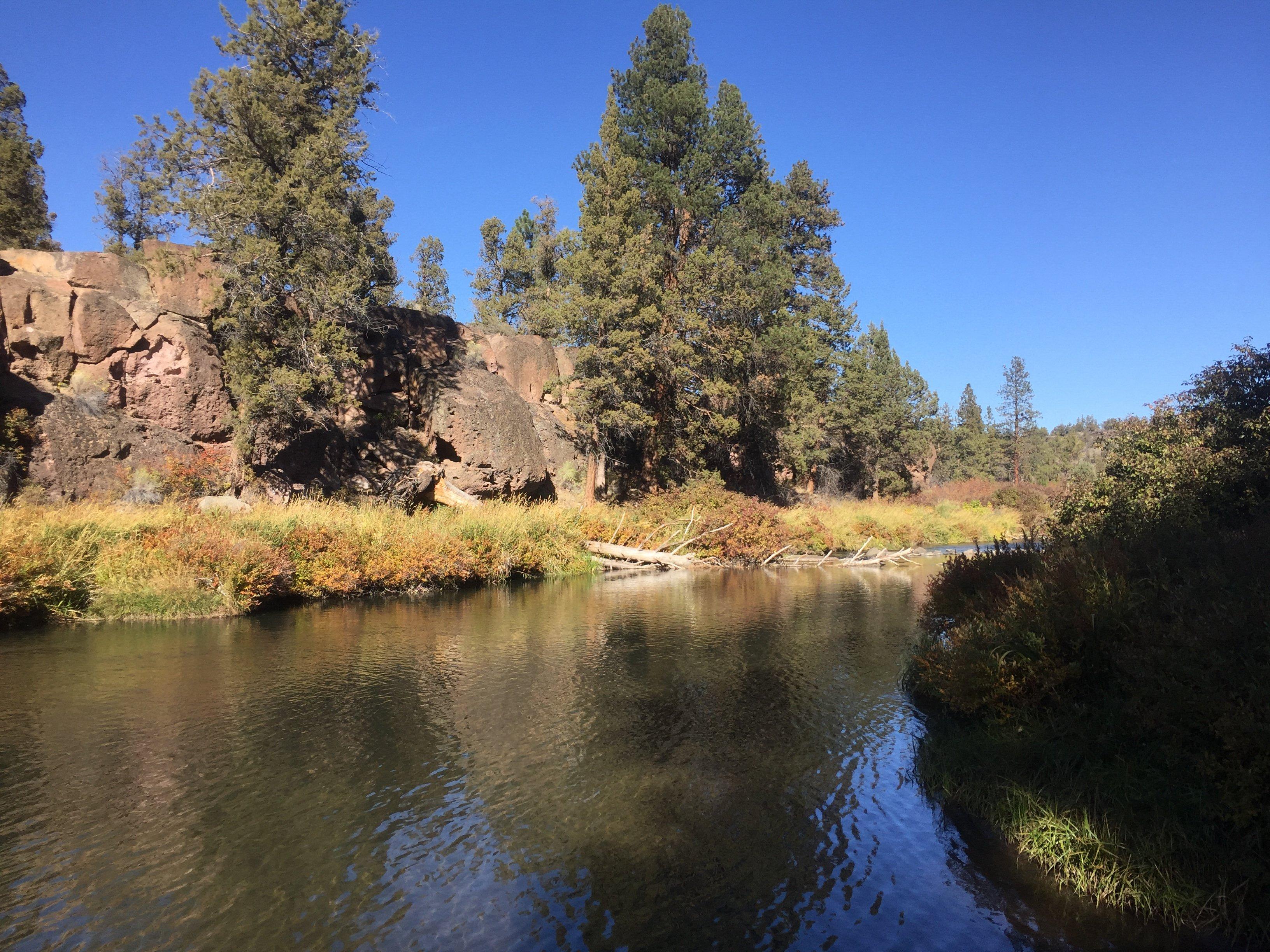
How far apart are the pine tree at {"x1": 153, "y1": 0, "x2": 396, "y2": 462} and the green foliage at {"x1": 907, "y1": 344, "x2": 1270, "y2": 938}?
2150 cm

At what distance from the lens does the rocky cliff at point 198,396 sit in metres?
21.0

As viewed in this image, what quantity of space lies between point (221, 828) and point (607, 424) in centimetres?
2618

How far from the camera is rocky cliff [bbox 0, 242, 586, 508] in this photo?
2102cm

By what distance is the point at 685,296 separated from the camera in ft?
111

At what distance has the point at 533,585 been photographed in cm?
2223

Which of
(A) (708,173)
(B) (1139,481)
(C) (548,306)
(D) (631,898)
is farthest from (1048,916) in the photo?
(A) (708,173)

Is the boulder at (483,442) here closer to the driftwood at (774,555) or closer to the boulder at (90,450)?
the boulder at (90,450)

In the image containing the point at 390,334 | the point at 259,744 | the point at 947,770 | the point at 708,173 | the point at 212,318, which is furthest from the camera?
the point at 708,173

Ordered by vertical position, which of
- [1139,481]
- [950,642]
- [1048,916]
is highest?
[1139,481]

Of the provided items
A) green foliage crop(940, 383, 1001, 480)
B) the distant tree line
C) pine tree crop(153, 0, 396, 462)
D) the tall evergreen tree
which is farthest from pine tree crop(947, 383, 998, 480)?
pine tree crop(153, 0, 396, 462)

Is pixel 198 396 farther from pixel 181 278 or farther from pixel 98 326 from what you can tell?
pixel 181 278

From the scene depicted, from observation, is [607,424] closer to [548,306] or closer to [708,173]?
[548,306]

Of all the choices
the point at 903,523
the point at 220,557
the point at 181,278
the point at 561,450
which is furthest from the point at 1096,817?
the point at 903,523

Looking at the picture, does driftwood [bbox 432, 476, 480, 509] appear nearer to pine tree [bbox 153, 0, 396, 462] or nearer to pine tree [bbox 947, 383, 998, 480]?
pine tree [bbox 153, 0, 396, 462]
